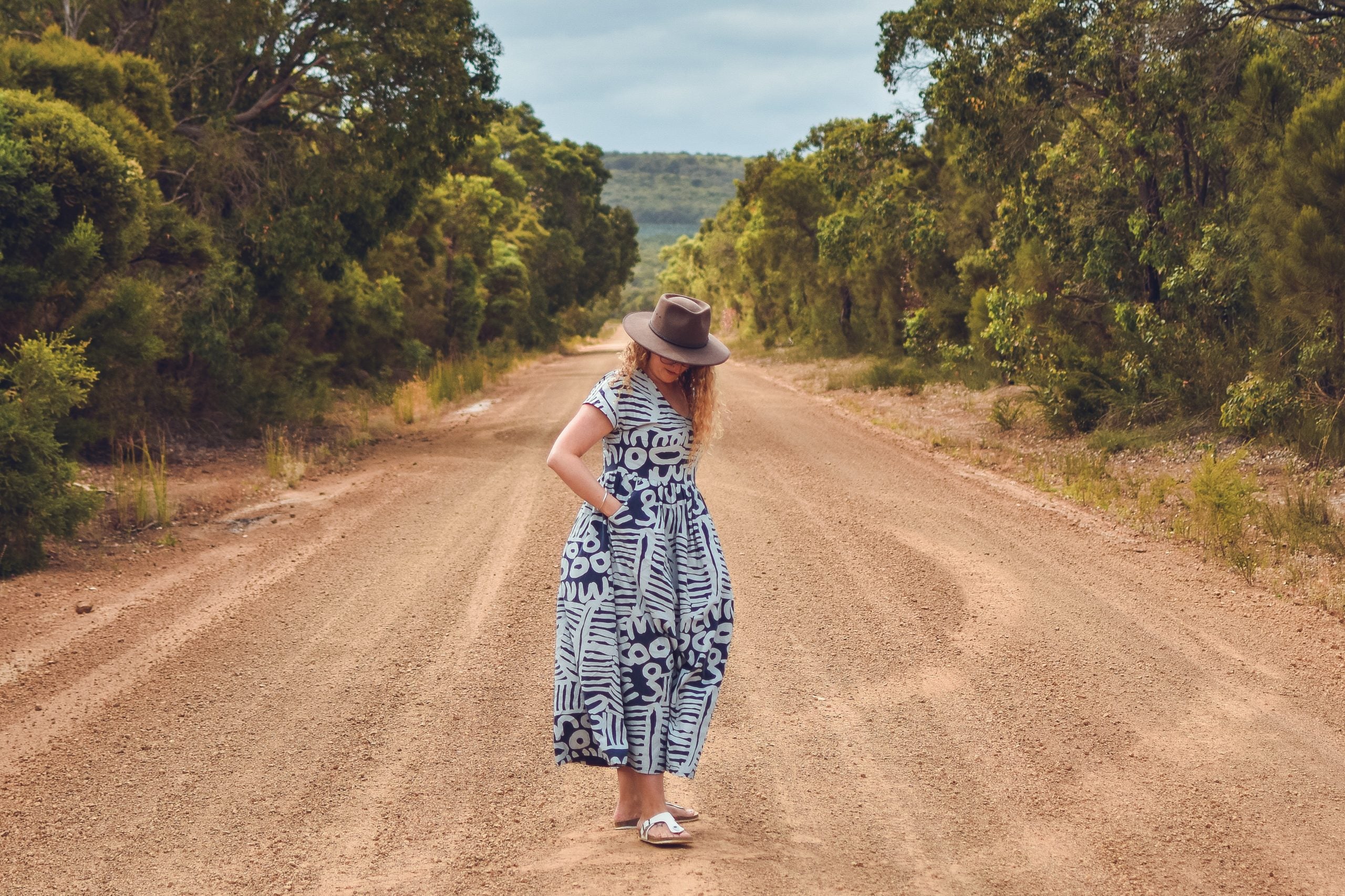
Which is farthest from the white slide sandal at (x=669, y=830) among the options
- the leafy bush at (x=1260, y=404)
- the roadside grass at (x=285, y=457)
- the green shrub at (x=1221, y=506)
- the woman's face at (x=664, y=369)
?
the roadside grass at (x=285, y=457)

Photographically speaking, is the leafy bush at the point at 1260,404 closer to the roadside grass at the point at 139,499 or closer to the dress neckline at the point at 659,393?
the dress neckline at the point at 659,393

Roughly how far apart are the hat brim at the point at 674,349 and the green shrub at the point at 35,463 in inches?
248

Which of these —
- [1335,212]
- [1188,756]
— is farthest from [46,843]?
[1335,212]

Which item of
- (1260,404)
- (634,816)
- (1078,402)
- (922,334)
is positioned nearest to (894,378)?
(922,334)

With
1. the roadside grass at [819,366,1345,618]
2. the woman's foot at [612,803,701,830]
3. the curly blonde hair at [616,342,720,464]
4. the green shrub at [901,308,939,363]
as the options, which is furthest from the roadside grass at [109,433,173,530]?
the green shrub at [901,308,939,363]

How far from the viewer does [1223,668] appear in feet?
20.0

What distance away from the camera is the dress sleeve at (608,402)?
411 cm

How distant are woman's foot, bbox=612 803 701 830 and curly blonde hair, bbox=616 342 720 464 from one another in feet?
4.29

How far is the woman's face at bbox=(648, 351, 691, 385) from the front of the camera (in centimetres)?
419

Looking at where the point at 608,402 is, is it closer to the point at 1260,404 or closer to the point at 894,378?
the point at 1260,404

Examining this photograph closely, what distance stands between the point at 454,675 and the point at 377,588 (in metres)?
2.18

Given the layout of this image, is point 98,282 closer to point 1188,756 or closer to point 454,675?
point 454,675

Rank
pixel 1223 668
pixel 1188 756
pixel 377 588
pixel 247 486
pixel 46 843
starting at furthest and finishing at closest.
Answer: pixel 247 486 → pixel 377 588 → pixel 1223 668 → pixel 1188 756 → pixel 46 843

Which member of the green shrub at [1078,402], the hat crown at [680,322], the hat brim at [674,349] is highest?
the hat crown at [680,322]
